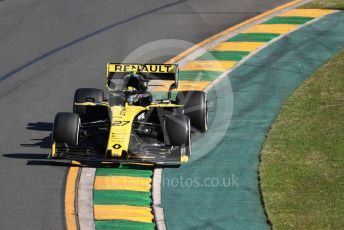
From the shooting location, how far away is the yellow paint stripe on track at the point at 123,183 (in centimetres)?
1566

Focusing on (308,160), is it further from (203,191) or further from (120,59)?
(120,59)

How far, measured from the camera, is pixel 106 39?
80.1 ft

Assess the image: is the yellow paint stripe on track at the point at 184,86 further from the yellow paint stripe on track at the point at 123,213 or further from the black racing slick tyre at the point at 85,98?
the yellow paint stripe on track at the point at 123,213

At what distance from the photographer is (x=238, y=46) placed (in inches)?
928

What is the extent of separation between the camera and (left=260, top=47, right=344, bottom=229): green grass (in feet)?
47.3

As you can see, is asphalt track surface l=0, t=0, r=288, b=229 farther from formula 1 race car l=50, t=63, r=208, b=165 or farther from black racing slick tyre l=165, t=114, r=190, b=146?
black racing slick tyre l=165, t=114, r=190, b=146

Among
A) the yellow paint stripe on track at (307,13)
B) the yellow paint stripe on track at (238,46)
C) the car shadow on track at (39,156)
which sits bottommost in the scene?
the car shadow on track at (39,156)

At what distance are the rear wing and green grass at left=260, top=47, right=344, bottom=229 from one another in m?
2.52

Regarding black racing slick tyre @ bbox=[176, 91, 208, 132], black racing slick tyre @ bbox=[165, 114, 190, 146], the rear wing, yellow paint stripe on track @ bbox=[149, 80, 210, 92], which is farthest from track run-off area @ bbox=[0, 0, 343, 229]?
the rear wing

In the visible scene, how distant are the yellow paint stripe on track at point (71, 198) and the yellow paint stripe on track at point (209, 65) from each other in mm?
6316

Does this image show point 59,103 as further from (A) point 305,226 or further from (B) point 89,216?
(A) point 305,226

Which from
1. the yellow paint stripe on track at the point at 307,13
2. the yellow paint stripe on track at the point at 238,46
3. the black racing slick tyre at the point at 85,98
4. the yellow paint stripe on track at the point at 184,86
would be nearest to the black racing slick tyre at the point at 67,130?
the black racing slick tyre at the point at 85,98

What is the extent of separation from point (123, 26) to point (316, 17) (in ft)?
19.5

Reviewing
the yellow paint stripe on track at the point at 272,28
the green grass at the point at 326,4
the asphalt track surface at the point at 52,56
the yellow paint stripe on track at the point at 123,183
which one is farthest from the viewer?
the green grass at the point at 326,4
